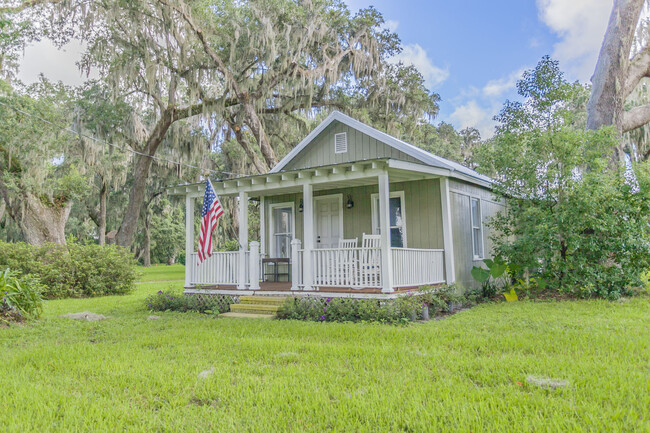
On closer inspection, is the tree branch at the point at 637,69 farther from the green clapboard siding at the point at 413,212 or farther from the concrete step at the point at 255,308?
the concrete step at the point at 255,308

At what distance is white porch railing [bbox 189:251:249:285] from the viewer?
925 centimetres

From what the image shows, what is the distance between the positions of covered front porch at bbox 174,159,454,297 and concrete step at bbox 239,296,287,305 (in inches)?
6.4

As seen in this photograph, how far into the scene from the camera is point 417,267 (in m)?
8.34

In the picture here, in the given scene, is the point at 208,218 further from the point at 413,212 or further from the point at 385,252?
the point at 413,212

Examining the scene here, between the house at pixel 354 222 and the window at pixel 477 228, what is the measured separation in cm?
3

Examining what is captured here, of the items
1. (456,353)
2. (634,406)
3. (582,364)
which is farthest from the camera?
(456,353)

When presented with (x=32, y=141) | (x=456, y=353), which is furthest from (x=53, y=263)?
(x=456, y=353)

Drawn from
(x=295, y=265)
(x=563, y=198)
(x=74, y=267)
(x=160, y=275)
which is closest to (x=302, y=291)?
(x=295, y=265)

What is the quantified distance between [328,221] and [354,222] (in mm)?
738

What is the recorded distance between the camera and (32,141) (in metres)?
15.0

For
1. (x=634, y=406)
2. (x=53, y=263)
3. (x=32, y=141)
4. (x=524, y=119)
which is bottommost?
(x=634, y=406)

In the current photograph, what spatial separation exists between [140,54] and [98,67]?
171 cm

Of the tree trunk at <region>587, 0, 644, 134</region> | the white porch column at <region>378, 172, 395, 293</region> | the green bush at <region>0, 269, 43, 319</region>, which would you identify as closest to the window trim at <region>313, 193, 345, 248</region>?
the white porch column at <region>378, 172, 395, 293</region>

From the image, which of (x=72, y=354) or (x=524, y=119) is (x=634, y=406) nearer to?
(x=72, y=354)
